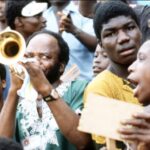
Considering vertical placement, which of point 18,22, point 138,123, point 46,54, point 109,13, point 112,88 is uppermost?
point 109,13

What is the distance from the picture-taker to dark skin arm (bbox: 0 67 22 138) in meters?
4.43

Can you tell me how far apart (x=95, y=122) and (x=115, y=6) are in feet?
4.70

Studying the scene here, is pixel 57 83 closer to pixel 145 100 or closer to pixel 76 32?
pixel 145 100

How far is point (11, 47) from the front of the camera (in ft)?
14.1

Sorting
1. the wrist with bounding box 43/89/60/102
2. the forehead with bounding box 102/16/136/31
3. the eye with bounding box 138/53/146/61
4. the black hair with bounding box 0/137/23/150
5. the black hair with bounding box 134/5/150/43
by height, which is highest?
the eye with bounding box 138/53/146/61

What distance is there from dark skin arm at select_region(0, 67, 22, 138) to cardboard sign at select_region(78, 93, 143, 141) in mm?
1269

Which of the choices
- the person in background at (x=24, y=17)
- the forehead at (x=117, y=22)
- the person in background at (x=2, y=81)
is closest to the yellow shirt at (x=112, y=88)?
the forehead at (x=117, y=22)

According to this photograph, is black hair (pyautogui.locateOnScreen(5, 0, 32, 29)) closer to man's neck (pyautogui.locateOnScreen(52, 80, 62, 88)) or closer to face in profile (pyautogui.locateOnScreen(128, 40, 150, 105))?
man's neck (pyautogui.locateOnScreen(52, 80, 62, 88))

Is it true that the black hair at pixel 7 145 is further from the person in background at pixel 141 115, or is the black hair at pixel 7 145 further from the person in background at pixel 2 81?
the person in background at pixel 2 81

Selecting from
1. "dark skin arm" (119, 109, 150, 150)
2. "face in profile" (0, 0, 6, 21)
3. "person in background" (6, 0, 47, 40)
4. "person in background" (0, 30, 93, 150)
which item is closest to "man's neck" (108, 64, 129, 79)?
"person in background" (0, 30, 93, 150)

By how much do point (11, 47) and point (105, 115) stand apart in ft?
4.25

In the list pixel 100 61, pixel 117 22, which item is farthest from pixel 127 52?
pixel 100 61

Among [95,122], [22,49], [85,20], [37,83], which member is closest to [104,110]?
[95,122]

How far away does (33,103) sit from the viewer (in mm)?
4512
